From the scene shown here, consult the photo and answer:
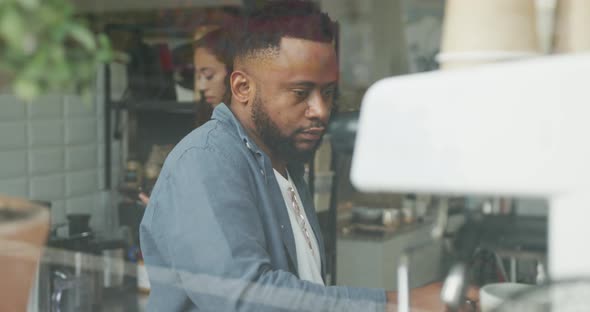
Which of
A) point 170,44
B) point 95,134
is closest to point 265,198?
point 170,44

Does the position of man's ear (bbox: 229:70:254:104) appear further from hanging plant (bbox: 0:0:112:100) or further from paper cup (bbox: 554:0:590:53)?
paper cup (bbox: 554:0:590:53)

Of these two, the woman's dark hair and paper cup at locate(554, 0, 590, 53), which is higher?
paper cup at locate(554, 0, 590, 53)

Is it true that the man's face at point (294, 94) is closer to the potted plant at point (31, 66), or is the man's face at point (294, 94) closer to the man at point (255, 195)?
the man at point (255, 195)

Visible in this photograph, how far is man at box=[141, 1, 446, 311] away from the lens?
3.11 feet

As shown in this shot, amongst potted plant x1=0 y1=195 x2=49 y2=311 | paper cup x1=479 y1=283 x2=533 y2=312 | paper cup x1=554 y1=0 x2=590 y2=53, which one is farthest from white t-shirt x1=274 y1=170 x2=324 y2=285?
paper cup x1=554 y1=0 x2=590 y2=53

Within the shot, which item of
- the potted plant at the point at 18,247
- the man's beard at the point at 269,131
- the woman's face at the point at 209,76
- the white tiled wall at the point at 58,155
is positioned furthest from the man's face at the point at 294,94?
the potted plant at the point at 18,247

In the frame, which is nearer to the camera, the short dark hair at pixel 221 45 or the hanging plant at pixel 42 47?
the hanging plant at pixel 42 47

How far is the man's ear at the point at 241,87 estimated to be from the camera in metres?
1.09

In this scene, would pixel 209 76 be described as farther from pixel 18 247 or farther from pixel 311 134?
pixel 18 247

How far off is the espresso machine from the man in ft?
1.09

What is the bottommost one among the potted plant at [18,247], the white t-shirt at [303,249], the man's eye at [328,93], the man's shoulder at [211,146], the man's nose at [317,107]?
the white t-shirt at [303,249]

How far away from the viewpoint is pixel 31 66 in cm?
68

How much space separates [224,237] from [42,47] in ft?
1.18

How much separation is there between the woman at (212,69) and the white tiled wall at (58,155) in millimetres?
183
